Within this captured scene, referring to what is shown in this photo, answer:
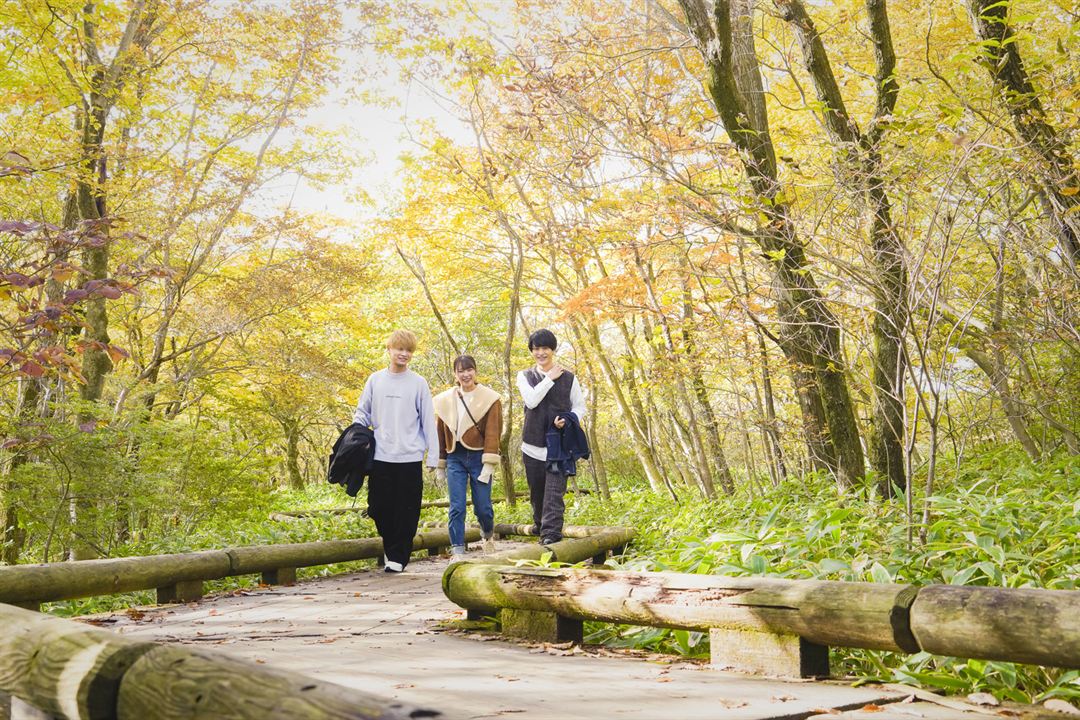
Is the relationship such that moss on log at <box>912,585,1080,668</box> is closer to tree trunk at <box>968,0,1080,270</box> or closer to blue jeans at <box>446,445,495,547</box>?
tree trunk at <box>968,0,1080,270</box>

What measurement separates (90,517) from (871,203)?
737 cm

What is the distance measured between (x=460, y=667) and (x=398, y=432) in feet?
12.0

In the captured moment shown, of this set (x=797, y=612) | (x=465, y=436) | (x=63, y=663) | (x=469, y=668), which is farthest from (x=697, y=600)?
(x=465, y=436)

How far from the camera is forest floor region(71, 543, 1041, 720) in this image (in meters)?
2.43

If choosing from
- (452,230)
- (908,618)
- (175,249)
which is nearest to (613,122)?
(908,618)

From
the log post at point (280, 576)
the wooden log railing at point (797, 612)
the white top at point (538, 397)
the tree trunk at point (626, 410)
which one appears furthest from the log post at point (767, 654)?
the tree trunk at point (626, 410)

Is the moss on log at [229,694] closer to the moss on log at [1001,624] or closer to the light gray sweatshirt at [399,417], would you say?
the moss on log at [1001,624]

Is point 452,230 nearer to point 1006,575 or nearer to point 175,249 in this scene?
point 175,249

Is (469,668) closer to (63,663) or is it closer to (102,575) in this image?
(63,663)

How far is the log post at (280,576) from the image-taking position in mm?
6680

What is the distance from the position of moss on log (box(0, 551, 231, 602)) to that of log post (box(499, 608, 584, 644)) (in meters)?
2.61

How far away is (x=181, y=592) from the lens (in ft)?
18.5

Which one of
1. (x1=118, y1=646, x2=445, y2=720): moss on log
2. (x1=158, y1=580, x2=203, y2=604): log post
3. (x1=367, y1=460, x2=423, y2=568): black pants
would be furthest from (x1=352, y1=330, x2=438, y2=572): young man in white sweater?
(x1=118, y1=646, x2=445, y2=720): moss on log

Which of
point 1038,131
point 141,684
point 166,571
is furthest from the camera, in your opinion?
point 166,571
